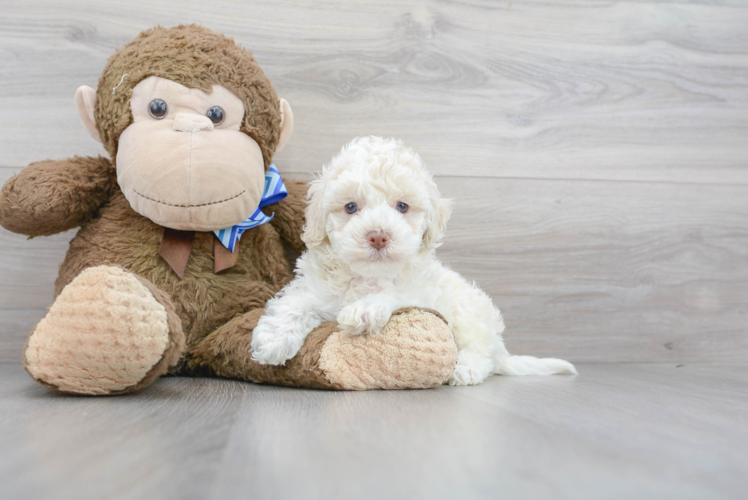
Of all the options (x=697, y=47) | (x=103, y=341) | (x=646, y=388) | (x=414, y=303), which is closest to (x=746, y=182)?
(x=697, y=47)

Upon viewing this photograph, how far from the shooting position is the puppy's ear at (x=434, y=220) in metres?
0.97

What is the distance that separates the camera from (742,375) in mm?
1315

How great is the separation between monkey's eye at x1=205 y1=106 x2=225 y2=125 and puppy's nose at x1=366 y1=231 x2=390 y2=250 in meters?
0.39

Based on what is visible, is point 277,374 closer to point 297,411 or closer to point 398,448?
point 297,411

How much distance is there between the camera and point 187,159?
0.95 m

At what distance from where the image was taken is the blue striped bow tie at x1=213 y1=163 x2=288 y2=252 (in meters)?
1.10

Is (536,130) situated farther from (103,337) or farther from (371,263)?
(103,337)

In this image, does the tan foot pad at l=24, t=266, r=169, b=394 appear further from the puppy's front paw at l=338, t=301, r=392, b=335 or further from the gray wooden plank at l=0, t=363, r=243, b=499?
the puppy's front paw at l=338, t=301, r=392, b=335

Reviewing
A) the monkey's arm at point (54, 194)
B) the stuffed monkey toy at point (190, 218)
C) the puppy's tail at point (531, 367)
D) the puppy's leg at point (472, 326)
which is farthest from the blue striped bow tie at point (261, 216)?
the puppy's tail at point (531, 367)

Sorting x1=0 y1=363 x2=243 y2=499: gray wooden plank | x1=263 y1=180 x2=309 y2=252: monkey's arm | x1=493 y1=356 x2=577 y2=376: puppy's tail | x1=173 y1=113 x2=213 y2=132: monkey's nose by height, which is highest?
x1=173 y1=113 x2=213 y2=132: monkey's nose

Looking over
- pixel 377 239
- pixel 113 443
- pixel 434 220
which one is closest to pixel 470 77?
pixel 434 220

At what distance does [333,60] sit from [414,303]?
2.32 feet

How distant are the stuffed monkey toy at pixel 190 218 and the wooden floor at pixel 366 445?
0.06m

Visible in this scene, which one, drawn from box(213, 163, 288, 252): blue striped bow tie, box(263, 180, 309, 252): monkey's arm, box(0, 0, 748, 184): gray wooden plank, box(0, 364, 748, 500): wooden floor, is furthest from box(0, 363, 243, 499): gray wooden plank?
box(0, 0, 748, 184): gray wooden plank
